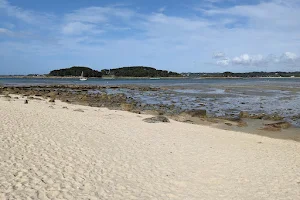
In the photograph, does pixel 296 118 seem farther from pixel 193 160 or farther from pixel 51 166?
pixel 51 166

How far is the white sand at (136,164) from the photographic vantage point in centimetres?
812

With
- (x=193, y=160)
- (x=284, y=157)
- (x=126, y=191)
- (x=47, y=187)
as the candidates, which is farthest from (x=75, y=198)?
(x=284, y=157)

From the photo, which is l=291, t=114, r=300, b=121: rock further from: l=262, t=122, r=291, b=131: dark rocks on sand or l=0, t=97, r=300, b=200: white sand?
l=0, t=97, r=300, b=200: white sand

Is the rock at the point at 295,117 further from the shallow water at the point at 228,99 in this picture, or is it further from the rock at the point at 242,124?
the rock at the point at 242,124

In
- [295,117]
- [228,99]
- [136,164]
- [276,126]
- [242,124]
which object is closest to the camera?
[136,164]

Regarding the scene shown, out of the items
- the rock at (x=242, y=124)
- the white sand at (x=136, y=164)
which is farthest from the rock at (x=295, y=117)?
the white sand at (x=136, y=164)

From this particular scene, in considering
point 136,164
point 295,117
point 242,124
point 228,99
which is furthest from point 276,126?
point 228,99

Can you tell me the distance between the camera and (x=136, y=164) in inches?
419

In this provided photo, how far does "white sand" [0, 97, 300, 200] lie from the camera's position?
320 inches

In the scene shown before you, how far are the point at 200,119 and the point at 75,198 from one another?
16.0 metres

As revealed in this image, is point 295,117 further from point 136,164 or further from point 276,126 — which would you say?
point 136,164

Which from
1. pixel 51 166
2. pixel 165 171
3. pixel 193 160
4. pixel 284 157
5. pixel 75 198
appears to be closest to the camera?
pixel 75 198

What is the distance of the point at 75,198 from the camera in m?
7.34

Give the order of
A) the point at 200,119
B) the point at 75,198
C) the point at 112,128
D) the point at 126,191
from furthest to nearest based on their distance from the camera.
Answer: the point at 200,119 < the point at 112,128 < the point at 126,191 < the point at 75,198
